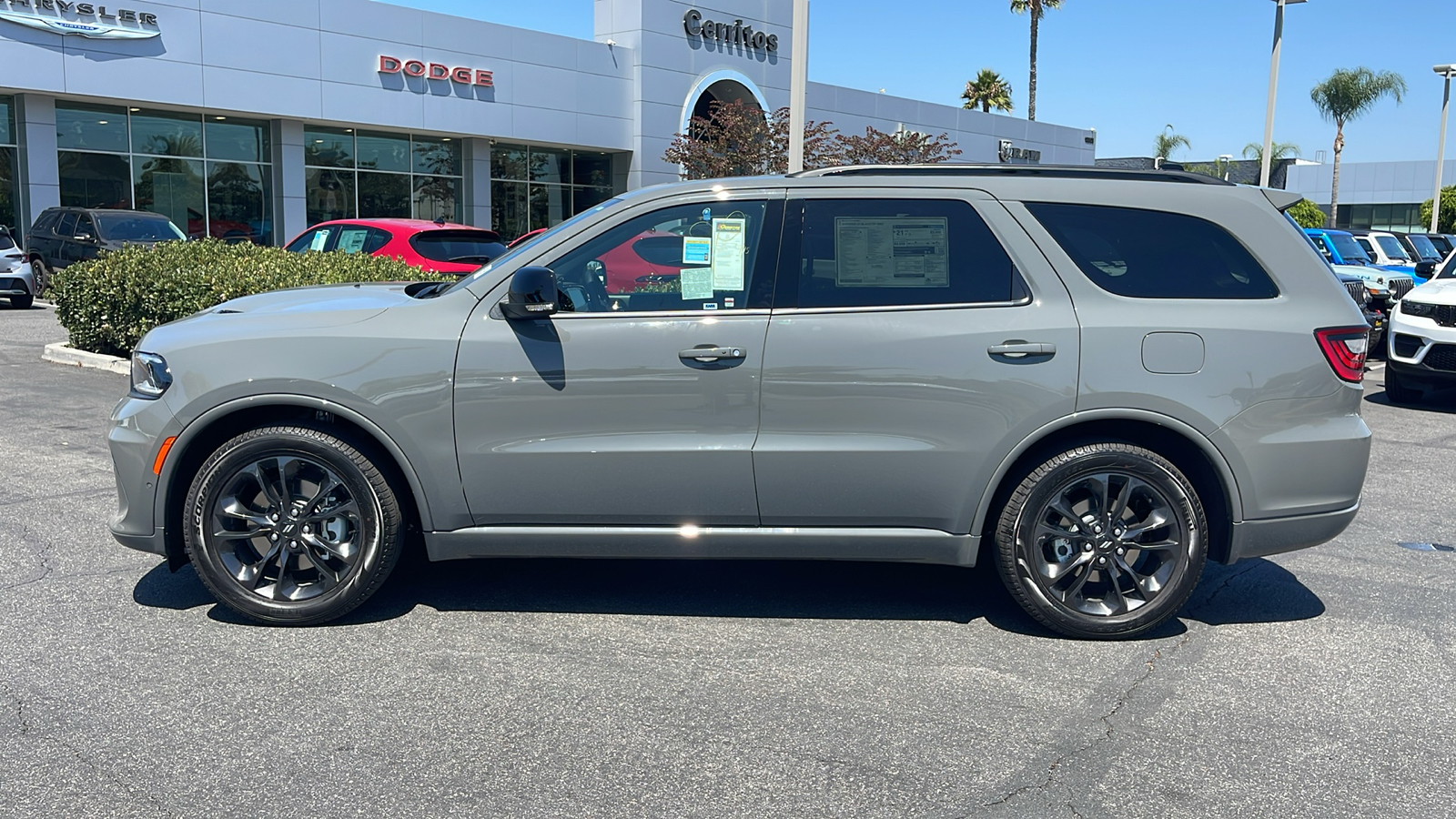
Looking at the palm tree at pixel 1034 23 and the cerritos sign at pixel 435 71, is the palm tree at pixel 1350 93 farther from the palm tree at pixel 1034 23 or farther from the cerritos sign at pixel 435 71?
the cerritos sign at pixel 435 71

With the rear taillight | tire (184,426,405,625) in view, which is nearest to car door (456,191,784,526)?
tire (184,426,405,625)

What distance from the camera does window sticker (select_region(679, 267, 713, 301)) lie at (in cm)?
472

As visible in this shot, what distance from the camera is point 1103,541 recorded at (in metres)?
4.78

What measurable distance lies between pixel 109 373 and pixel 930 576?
9.53 meters

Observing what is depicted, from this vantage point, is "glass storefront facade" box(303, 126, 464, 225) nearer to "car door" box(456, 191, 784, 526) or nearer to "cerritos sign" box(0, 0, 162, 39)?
"cerritos sign" box(0, 0, 162, 39)

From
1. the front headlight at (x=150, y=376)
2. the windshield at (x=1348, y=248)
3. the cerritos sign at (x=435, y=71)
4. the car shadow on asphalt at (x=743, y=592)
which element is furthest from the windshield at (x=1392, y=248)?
the cerritos sign at (x=435, y=71)

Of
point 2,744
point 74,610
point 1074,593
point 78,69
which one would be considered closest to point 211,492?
point 74,610

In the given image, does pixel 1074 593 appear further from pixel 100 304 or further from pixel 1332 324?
pixel 100 304

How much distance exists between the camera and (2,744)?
3713 millimetres

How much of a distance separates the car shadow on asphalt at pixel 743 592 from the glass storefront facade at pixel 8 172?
22.8 metres

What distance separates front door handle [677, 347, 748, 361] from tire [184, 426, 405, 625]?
4.31ft

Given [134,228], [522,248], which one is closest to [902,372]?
[522,248]

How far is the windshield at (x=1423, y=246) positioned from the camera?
23.8 meters

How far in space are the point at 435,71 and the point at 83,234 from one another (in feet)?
Answer: 35.6
